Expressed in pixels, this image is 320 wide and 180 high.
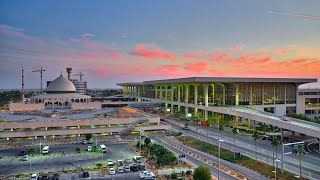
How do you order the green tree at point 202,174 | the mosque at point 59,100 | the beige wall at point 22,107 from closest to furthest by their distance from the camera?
the green tree at point 202,174 → the beige wall at point 22,107 → the mosque at point 59,100

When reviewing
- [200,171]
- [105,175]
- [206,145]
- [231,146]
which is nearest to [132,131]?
[206,145]

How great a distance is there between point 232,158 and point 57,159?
94.7ft

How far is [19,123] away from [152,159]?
118 ft

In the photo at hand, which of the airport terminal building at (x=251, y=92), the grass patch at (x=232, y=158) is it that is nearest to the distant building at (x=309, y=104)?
the airport terminal building at (x=251, y=92)

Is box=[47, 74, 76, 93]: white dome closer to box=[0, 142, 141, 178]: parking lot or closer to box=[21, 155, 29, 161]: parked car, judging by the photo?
box=[0, 142, 141, 178]: parking lot

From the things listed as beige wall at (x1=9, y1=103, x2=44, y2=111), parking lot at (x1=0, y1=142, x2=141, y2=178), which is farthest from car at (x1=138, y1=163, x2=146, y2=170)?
A: beige wall at (x1=9, y1=103, x2=44, y2=111)

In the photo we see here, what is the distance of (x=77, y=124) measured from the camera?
6856 cm

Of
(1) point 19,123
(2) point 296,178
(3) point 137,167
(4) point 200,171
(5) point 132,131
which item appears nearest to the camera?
(4) point 200,171

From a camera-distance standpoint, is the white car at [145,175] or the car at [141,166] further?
the car at [141,166]

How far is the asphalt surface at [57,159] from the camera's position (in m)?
43.2

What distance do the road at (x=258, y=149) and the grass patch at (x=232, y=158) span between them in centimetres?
203

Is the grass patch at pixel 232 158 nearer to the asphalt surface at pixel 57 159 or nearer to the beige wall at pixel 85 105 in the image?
the asphalt surface at pixel 57 159

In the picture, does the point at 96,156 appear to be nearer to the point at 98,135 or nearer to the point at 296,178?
the point at 98,135

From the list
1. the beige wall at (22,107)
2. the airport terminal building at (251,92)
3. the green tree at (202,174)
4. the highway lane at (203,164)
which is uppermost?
the airport terminal building at (251,92)
